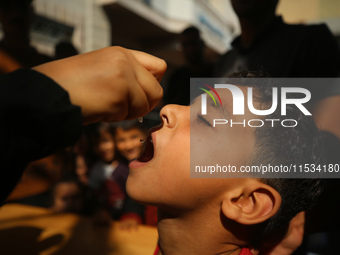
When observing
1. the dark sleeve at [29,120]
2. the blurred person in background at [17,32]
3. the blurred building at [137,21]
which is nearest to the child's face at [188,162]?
the dark sleeve at [29,120]

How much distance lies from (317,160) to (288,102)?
0.17m

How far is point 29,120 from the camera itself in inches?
14.4

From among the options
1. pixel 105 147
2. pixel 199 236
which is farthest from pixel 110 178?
pixel 199 236

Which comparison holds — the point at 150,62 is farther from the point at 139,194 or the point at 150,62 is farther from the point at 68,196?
the point at 68,196

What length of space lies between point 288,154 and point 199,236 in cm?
31

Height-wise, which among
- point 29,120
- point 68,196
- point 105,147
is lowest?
point 68,196

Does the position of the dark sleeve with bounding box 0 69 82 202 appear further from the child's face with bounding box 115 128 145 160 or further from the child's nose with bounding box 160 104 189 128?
the child's face with bounding box 115 128 145 160

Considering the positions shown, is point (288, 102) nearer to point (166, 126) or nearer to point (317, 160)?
point (317, 160)

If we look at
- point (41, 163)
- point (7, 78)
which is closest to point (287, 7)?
point (41, 163)

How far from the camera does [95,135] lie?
2715mm

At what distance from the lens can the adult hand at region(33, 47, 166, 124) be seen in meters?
0.41

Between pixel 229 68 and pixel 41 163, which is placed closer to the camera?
pixel 229 68

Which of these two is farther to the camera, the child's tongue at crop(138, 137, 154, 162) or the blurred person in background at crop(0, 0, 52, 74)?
the blurred person in background at crop(0, 0, 52, 74)
